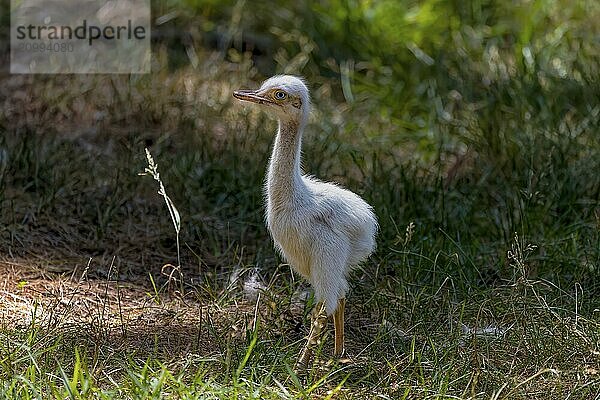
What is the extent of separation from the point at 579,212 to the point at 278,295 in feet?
4.87

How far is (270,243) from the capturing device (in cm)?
464

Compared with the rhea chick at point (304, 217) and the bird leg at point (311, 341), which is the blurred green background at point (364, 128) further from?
the bird leg at point (311, 341)

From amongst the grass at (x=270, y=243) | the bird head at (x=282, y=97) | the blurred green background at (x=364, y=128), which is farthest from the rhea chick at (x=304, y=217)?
the blurred green background at (x=364, y=128)

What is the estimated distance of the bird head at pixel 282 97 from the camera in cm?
356

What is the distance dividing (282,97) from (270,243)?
1.21 m

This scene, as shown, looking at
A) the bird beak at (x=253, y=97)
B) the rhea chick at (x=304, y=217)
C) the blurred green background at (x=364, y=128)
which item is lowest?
the blurred green background at (x=364, y=128)

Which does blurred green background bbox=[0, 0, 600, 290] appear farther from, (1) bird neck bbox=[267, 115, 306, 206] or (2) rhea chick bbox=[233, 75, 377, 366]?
(1) bird neck bbox=[267, 115, 306, 206]

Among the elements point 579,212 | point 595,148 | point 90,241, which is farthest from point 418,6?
point 90,241

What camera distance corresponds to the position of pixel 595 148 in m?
5.21

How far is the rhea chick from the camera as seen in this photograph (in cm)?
354

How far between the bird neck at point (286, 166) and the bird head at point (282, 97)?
33 mm

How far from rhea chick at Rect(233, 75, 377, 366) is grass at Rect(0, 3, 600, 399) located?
238mm

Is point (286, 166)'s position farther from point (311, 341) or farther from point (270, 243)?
point (270, 243)

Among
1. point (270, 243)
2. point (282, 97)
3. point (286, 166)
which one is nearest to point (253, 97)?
point (282, 97)
